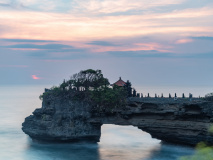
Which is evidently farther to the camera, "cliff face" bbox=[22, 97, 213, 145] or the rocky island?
the rocky island

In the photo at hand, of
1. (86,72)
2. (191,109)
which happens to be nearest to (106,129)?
(86,72)

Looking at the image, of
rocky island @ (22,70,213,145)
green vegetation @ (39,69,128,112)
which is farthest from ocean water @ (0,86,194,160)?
green vegetation @ (39,69,128,112)

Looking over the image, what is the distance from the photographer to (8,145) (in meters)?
31.9

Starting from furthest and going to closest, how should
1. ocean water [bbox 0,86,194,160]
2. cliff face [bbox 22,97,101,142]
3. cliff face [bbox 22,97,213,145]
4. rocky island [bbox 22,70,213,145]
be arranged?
cliff face [bbox 22,97,101,142] < ocean water [bbox 0,86,194,160] < rocky island [bbox 22,70,213,145] < cliff face [bbox 22,97,213,145]

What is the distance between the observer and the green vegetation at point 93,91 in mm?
27719

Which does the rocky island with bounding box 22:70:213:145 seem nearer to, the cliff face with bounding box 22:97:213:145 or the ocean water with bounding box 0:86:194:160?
the cliff face with bounding box 22:97:213:145

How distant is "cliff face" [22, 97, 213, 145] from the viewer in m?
24.8

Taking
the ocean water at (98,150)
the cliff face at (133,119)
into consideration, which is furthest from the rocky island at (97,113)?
the ocean water at (98,150)

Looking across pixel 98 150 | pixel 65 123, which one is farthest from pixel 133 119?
pixel 65 123

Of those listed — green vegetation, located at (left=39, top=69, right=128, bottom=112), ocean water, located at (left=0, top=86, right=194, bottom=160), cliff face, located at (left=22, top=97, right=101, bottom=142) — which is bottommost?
ocean water, located at (left=0, top=86, right=194, bottom=160)

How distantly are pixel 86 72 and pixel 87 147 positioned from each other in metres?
6.20

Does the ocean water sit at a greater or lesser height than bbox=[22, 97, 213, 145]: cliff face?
lesser

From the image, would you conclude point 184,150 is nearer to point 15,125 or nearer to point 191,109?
point 191,109

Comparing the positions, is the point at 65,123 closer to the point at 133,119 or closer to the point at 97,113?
the point at 97,113
